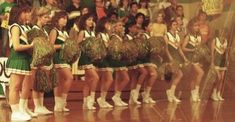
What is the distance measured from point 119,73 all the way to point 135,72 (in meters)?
0.21

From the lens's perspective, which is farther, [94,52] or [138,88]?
[138,88]

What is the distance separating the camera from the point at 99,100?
420 centimetres

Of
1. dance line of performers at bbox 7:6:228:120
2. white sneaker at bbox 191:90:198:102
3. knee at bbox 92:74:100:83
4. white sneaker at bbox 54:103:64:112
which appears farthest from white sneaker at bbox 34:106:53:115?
white sneaker at bbox 191:90:198:102

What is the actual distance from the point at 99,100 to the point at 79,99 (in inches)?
15.8

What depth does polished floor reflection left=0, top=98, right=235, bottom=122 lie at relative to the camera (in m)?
1.58

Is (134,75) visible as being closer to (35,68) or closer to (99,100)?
(99,100)

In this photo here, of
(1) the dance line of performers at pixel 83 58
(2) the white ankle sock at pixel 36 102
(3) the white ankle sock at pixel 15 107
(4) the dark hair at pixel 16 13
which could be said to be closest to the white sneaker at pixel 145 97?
(1) the dance line of performers at pixel 83 58

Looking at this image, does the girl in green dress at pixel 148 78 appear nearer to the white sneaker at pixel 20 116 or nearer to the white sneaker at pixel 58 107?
the white sneaker at pixel 58 107

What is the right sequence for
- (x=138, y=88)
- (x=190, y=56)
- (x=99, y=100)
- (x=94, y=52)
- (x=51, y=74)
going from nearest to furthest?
(x=190, y=56) → (x=51, y=74) → (x=94, y=52) → (x=99, y=100) → (x=138, y=88)

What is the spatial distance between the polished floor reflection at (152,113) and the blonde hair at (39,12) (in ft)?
2.63

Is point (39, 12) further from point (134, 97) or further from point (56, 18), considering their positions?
point (134, 97)

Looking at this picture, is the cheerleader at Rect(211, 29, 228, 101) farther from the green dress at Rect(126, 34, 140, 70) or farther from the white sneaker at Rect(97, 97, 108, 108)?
the green dress at Rect(126, 34, 140, 70)

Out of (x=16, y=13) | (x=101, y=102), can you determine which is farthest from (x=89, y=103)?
(x=16, y=13)

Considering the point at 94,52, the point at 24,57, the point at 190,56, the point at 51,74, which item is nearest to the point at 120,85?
the point at 94,52
